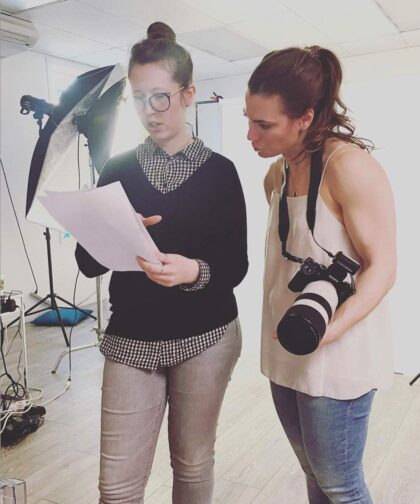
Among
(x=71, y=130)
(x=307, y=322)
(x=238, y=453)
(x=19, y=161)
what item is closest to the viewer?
(x=307, y=322)

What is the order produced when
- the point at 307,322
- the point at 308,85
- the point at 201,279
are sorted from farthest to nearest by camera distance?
the point at 201,279 → the point at 308,85 → the point at 307,322

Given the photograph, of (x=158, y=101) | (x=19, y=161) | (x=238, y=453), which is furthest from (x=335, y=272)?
(x=19, y=161)

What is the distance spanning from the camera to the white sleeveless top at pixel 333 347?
2.83 feet

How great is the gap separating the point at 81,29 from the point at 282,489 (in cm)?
348

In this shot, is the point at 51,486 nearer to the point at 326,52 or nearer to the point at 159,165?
the point at 159,165

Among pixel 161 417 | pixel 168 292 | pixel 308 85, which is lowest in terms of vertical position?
pixel 161 417

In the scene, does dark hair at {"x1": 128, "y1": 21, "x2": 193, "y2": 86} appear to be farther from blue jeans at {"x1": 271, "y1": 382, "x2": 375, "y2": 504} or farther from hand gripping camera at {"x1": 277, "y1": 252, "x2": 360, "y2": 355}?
blue jeans at {"x1": 271, "y1": 382, "x2": 375, "y2": 504}

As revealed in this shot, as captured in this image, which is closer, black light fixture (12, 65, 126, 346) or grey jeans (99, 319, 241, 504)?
grey jeans (99, 319, 241, 504)

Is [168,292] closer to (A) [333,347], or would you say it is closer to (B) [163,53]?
(A) [333,347]

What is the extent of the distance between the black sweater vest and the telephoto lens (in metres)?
0.25

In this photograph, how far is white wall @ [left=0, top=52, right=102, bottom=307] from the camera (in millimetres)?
3879

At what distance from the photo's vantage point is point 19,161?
13.1 ft

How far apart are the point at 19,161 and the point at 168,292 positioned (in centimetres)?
345

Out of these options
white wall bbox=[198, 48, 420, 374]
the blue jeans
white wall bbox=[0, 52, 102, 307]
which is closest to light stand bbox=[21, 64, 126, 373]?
white wall bbox=[198, 48, 420, 374]
